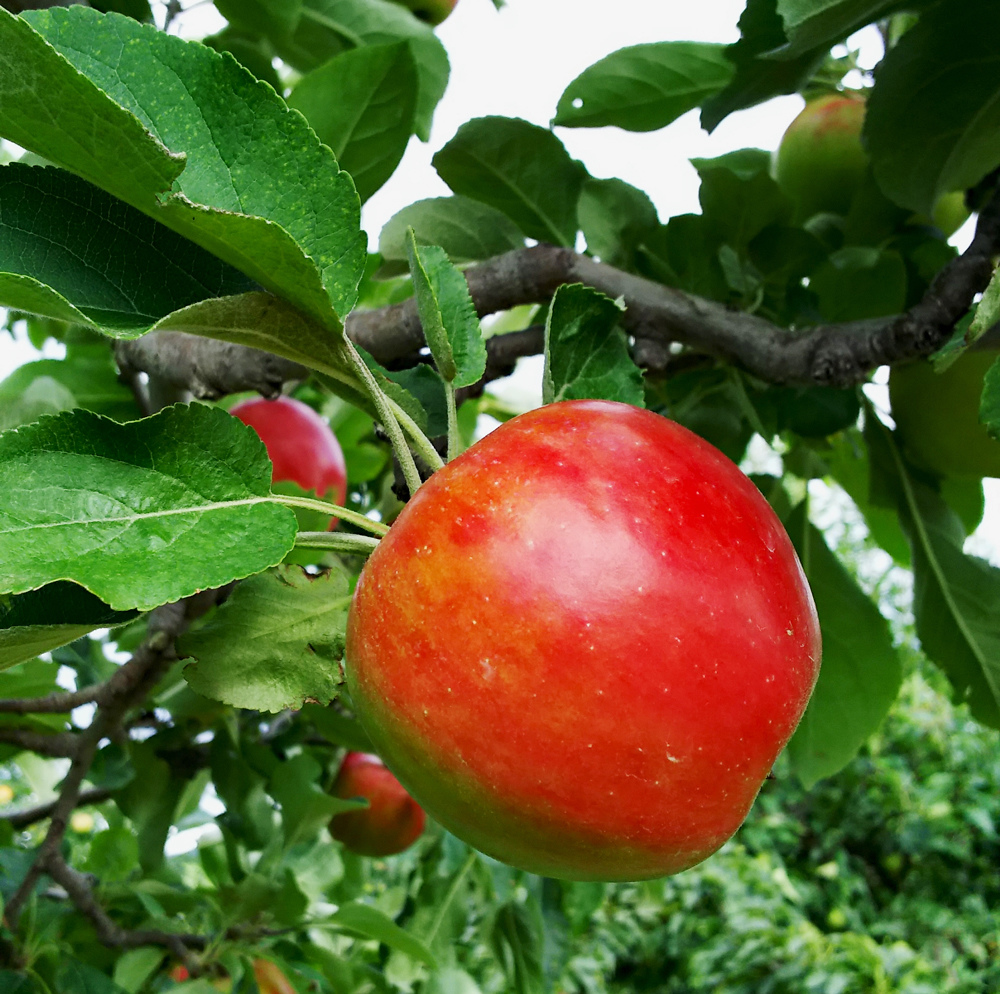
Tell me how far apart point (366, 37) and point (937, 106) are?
17.8 inches

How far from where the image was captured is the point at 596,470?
0.34 metres

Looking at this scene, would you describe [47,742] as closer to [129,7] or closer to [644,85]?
[129,7]

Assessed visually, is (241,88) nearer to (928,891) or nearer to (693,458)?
(693,458)

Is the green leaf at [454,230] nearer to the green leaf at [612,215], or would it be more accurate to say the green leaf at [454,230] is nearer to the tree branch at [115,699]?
the green leaf at [612,215]

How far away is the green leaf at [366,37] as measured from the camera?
2.49ft

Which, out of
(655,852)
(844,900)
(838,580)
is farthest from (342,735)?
(844,900)

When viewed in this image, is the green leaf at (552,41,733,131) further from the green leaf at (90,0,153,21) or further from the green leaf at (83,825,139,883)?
the green leaf at (83,825,139,883)

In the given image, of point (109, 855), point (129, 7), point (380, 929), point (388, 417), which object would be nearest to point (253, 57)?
point (129, 7)

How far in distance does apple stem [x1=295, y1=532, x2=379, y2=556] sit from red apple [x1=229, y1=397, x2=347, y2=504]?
1.52 ft

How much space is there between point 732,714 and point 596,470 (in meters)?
0.09

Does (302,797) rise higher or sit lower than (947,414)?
lower

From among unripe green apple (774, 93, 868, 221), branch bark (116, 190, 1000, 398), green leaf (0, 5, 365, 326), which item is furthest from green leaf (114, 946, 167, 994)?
unripe green apple (774, 93, 868, 221)

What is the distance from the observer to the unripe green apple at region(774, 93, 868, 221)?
0.81 metres

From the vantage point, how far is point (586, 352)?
0.46 meters
